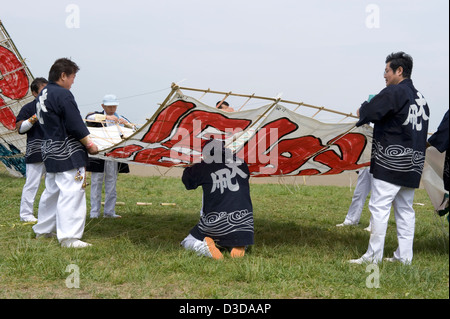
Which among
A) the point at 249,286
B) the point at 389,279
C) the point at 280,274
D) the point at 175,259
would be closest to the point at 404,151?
the point at 389,279

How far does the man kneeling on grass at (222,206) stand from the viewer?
A: 4.34 metres

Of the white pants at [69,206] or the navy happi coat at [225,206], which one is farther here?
the white pants at [69,206]

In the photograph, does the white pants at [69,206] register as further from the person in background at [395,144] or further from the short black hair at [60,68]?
the person in background at [395,144]

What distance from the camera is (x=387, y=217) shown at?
4.07m

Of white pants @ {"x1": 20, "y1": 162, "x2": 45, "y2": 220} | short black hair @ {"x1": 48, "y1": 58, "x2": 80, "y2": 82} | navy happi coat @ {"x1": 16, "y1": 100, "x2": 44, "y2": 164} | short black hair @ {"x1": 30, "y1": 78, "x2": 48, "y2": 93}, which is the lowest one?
white pants @ {"x1": 20, "y1": 162, "x2": 45, "y2": 220}

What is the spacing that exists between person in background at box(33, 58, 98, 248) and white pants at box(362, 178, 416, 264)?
8.73 feet

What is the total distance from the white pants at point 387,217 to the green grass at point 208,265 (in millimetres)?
184

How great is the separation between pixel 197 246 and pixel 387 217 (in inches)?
66.0

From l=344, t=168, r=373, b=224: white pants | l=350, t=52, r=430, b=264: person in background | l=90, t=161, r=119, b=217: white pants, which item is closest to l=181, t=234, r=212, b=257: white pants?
l=350, t=52, r=430, b=264: person in background

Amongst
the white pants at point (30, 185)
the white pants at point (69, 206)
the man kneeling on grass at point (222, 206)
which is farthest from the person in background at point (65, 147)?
the white pants at point (30, 185)

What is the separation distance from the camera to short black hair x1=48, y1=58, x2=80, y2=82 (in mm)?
4707

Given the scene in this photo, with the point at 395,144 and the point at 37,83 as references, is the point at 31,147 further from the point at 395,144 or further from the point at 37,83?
the point at 395,144

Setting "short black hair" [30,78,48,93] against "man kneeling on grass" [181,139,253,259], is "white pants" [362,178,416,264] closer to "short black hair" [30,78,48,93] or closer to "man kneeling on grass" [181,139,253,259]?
"man kneeling on grass" [181,139,253,259]

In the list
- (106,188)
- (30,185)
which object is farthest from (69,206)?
(106,188)
